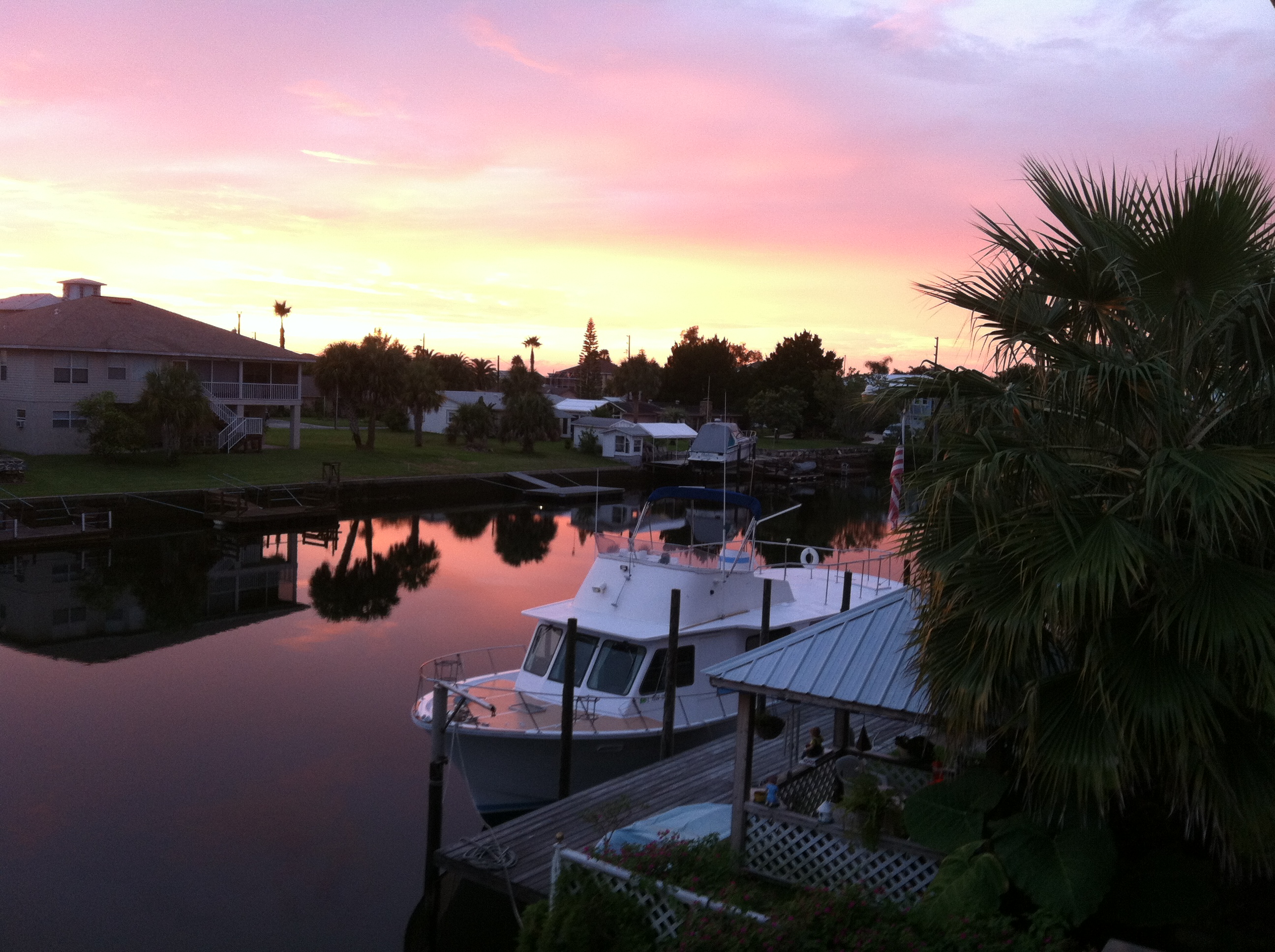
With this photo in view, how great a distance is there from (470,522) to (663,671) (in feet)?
114

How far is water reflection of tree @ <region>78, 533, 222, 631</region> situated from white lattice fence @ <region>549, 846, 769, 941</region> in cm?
2311

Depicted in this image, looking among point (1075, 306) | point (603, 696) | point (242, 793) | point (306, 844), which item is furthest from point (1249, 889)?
point (242, 793)

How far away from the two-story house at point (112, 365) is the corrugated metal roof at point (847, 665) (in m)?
54.0

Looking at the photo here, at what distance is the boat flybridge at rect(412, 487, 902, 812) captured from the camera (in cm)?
1628

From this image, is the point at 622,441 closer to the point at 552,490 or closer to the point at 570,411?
the point at 570,411

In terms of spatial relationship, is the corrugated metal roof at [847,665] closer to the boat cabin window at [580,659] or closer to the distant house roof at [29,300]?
the boat cabin window at [580,659]

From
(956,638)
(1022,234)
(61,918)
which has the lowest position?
(61,918)

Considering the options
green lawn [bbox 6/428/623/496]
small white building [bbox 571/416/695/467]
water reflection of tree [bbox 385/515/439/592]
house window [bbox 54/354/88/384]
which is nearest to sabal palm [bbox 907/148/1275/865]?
water reflection of tree [bbox 385/515/439/592]

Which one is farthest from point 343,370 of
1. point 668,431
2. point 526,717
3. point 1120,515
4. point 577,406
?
point 1120,515

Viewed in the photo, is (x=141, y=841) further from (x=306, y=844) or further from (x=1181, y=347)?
(x=1181, y=347)

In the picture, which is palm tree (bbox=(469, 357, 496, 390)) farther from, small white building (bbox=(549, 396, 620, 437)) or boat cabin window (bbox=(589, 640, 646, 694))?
boat cabin window (bbox=(589, 640, 646, 694))

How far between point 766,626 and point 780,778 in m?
8.13

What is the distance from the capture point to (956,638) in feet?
26.0

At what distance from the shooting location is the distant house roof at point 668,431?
84938 millimetres
